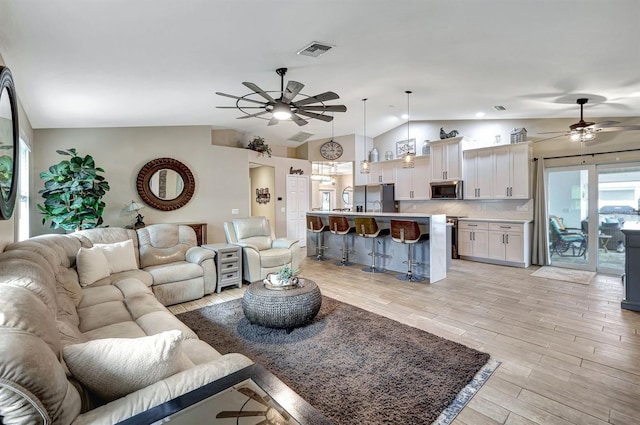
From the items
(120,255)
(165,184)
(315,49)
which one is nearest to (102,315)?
(120,255)

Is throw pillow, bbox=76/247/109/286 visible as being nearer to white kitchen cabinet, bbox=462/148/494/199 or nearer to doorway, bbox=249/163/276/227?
doorway, bbox=249/163/276/227

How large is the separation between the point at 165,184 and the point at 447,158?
19.9ft

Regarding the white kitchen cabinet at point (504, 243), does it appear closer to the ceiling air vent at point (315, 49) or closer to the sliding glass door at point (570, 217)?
the sliding glass door at point (570, 217)

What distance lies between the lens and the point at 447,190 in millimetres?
6926

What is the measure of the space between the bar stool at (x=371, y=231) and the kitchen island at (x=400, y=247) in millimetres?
145

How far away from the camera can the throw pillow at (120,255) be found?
351 cm

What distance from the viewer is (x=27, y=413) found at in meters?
0.86

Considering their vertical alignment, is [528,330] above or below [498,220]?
below

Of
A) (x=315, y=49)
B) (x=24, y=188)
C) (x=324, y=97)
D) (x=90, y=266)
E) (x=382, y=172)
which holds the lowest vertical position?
(x=90, y=266)

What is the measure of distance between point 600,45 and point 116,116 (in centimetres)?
635

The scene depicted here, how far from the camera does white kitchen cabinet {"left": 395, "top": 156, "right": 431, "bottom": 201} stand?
739 centimetres

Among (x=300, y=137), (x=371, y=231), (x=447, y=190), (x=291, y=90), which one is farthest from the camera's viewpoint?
(x=300, y=137)

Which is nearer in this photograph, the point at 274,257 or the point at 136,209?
the point at 274,257

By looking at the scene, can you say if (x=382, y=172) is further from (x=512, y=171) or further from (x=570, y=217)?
(x=570, y=217)
